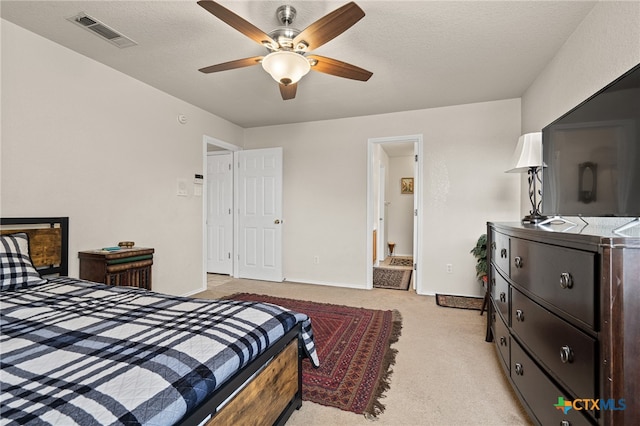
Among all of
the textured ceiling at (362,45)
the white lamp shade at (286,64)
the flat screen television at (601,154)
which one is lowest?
the flat screen television at (601,154)

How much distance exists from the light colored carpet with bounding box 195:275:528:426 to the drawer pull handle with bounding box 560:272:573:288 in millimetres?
962

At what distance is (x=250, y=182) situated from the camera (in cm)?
476

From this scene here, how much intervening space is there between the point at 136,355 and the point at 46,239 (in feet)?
6.57

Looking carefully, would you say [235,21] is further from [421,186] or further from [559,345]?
[421,186]

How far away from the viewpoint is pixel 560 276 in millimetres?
1132

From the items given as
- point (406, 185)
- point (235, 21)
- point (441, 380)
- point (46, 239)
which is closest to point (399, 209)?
point (406, 185)

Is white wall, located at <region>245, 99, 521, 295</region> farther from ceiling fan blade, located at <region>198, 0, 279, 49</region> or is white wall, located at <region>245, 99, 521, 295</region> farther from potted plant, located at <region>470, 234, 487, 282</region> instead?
ceiling fan blade, located at <region>198, 0, 279, 49</region>

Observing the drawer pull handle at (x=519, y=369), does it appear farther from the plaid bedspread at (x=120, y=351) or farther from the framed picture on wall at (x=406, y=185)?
the framed picture on wall at (x=406, y=185)

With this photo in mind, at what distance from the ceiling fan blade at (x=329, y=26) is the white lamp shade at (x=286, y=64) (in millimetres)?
83

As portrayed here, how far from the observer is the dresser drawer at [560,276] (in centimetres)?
96

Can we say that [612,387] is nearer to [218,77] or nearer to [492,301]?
[492,301]

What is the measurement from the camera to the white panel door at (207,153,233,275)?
4.97 m

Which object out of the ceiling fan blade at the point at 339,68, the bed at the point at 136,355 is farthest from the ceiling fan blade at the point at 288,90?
the bed at the point at 136,355

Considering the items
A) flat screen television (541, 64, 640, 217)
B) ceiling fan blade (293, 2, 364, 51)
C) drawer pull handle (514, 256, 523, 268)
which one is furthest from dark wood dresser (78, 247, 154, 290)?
flat screen television (541, 64, 640, 217)
